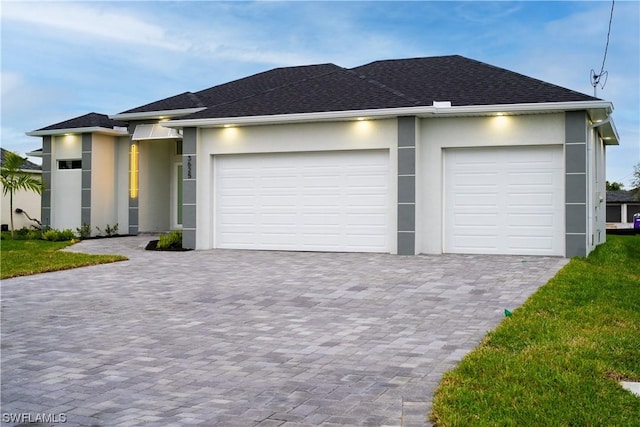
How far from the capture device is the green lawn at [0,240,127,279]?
40.2 ft

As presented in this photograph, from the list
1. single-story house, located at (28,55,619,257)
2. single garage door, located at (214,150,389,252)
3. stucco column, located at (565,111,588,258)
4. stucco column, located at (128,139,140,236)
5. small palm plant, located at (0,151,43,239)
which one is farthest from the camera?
small palm plant, located at (0,151,43,239)

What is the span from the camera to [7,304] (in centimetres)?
874

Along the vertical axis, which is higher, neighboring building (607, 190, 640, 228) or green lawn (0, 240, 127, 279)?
neighboring building (607, 190, 640, 228)

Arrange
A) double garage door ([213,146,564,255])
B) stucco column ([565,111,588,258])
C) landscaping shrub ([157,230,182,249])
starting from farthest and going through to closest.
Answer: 1. landscaping shrub ([157,230,182,249])
2. double garage door ([213,146,564,255])
3. stucco column ([565,111,588,258])

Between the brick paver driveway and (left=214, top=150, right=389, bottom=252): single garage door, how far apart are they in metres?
2.40

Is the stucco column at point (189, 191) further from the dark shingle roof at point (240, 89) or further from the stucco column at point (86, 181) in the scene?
the stucco column at point (86, 181)

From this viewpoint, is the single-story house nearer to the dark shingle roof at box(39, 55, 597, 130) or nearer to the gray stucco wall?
the dark shingle roof at box(39, 55, 597, 130)

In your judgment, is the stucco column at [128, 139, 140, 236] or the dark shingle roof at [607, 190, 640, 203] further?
the dark shingle roof at [607, 190, 640, 203]

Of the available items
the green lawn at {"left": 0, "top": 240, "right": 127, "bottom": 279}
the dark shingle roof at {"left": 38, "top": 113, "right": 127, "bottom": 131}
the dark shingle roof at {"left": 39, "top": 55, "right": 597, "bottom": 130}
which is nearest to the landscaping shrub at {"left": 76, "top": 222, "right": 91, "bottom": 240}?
the green lawn at {"left": 0, "top": 240, "right": 127, "bottom": 279}

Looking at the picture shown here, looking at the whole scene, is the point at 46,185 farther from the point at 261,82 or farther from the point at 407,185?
the point at 407,185

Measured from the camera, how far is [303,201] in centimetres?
1498

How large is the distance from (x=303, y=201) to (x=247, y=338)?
8446 millimetres

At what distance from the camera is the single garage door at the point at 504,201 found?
13422 mm

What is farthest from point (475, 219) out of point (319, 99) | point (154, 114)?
point (154, 114)
